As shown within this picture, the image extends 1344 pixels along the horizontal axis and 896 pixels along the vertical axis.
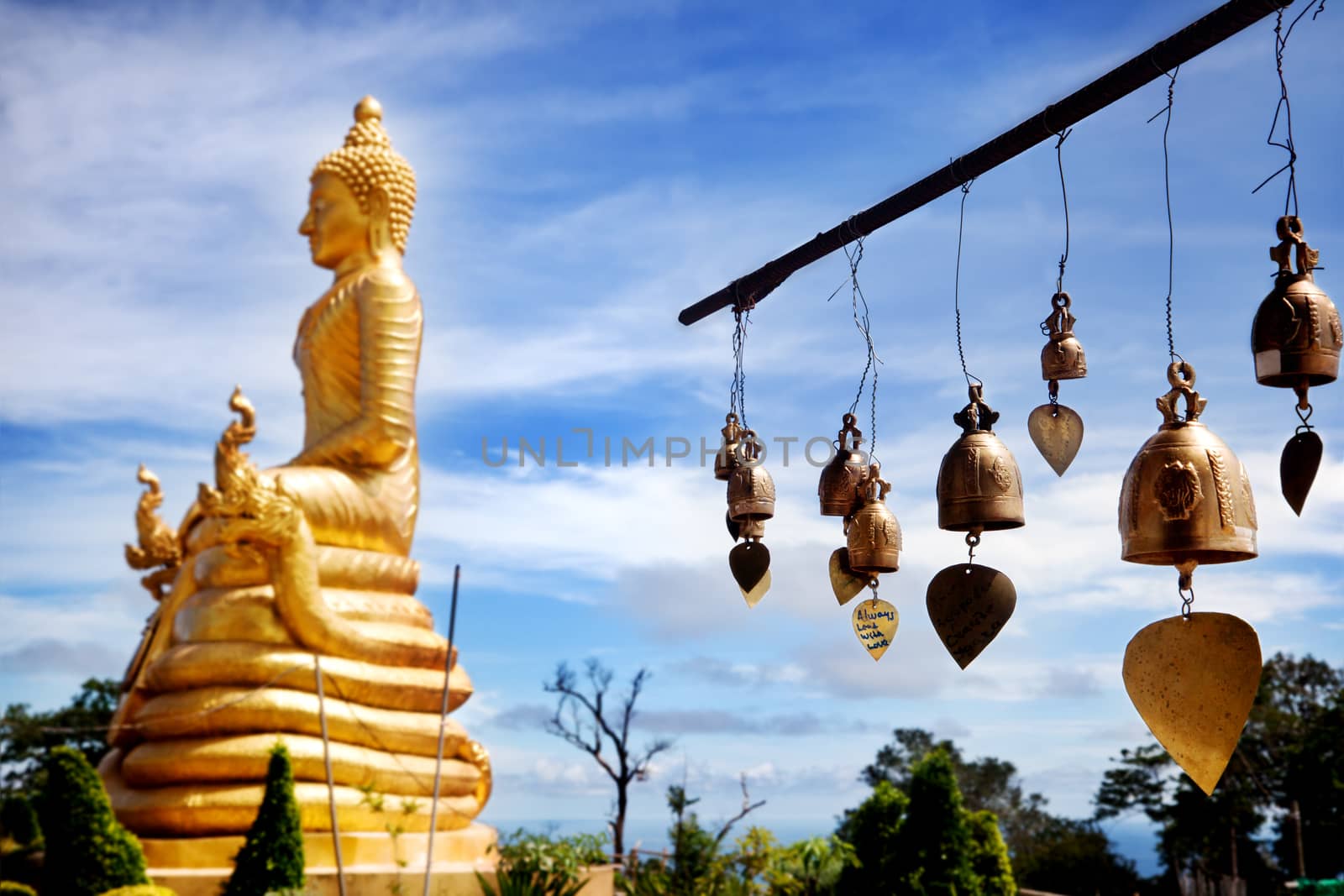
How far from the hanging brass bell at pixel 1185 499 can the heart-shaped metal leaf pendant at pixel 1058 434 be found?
36.9 inches

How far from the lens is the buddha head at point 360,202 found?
45.9ft

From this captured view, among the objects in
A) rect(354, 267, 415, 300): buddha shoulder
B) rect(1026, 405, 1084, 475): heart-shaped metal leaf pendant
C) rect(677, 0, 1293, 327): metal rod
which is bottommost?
rect(1026, 405, 1084, 475): heart-shaped metal leaf pendant

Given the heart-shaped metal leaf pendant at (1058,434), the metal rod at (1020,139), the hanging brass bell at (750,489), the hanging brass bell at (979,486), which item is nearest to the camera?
the metal rod at (1020,139)

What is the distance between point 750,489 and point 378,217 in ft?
31.8

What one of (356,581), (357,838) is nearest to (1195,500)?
(357,838)

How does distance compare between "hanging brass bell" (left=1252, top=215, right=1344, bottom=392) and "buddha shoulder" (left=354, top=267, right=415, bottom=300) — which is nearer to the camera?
"hanging brass bell" (left=1252, top=215, right=1344, bottom=392)

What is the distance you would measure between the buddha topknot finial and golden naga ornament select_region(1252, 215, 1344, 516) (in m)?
11.9

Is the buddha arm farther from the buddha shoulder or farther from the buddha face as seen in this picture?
the buddha face

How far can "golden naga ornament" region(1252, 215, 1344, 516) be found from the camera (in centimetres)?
319

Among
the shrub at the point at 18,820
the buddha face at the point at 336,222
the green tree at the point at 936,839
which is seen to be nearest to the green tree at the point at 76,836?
the buddha face at the point at 336,222

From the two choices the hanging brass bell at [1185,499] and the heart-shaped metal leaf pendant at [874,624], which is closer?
the hanging brass bell at [1185,499]

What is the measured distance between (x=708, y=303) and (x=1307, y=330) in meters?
2.78

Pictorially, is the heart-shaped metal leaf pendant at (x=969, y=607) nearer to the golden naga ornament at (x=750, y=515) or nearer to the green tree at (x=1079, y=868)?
the golden naga ornament at (x=750, y=515)

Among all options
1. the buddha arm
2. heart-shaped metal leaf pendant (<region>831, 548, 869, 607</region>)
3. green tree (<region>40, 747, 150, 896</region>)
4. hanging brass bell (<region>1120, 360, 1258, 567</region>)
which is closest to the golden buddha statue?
the buddha arm
